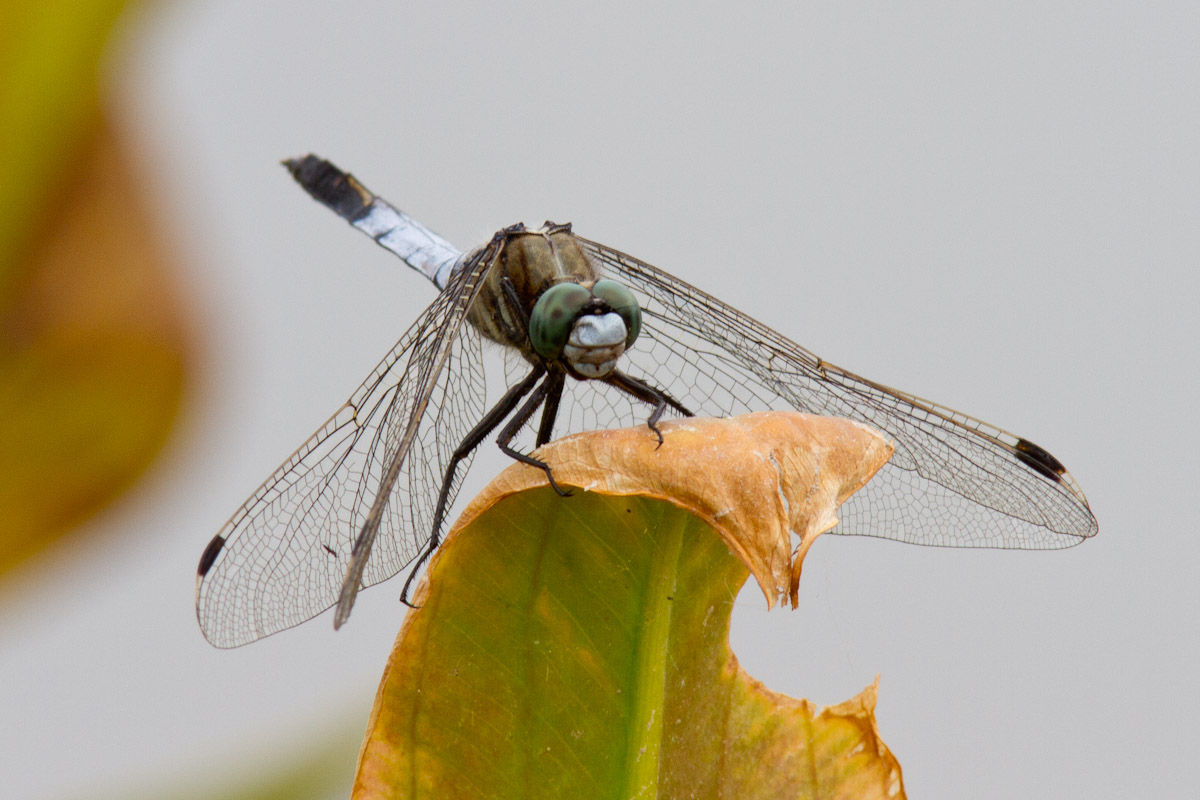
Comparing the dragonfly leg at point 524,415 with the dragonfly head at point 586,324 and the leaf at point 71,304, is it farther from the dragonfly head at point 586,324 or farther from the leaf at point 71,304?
the leaf at point 71,304

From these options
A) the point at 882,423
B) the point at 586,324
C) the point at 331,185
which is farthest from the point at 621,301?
the point at 331,185

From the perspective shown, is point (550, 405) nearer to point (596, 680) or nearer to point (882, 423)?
point (882, 423)

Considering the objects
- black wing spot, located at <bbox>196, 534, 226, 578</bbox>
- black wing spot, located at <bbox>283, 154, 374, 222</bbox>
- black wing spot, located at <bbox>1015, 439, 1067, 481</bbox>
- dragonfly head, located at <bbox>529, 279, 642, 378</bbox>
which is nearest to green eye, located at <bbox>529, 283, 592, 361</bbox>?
dragonfly head, located at <bbox>529, 279, 642, 378</bbox>

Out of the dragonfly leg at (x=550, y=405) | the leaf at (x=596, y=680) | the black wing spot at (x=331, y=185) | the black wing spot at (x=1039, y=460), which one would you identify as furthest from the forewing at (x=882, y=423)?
the black wing spot at (x=331, y=185)

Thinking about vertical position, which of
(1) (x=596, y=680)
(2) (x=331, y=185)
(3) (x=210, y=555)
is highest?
(2) (x=331, y=185)

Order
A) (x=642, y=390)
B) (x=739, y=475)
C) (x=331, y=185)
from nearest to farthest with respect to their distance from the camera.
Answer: (x=739, y=475)
(x=642, y=390)
(x=331, y=185)

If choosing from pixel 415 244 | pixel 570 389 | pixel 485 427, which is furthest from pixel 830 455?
pixel 415 244
